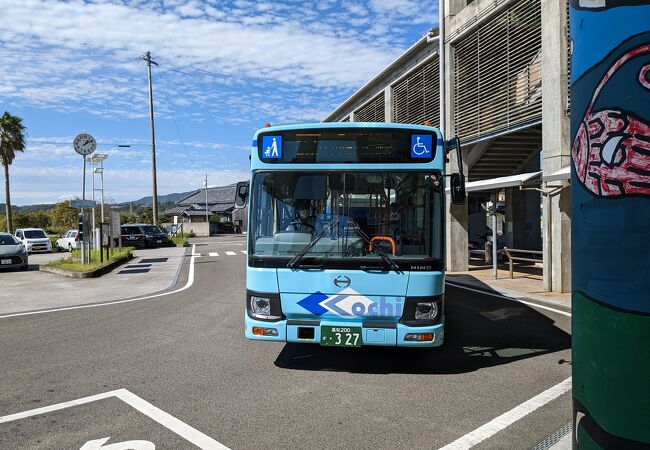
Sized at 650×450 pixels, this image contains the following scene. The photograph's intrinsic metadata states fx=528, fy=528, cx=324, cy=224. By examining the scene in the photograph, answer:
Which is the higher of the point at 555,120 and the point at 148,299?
the point at 555,120

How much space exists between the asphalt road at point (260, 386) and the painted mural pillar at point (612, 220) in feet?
5.00

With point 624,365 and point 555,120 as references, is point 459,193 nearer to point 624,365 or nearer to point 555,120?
point 624,365

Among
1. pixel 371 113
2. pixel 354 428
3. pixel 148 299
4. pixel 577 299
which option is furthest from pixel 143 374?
pixel 371 113

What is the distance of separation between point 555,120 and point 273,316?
931 cm

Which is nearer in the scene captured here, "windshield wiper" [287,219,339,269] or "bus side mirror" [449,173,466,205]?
"windshield wiper" [287,219,339,269]

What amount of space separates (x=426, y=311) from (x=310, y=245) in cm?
144

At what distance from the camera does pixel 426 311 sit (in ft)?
18.5

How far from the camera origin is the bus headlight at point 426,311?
562 cm

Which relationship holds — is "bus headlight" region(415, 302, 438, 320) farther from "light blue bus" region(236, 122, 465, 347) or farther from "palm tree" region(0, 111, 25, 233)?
"palm tree" region(0, 111, 25, 233)

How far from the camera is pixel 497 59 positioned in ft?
51.1

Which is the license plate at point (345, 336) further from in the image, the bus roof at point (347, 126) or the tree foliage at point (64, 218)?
the tree foliage at point (64, 218)

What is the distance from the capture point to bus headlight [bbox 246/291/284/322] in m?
5.79

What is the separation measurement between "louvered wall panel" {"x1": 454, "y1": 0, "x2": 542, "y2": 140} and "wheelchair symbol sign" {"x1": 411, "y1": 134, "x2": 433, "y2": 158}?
28.4 feet

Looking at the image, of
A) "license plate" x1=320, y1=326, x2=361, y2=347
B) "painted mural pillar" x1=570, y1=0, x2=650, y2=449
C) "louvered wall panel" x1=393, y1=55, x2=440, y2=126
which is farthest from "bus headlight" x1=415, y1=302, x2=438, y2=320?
"louvered wall panel" x1=393, y1=55, x2=440, y2=126
